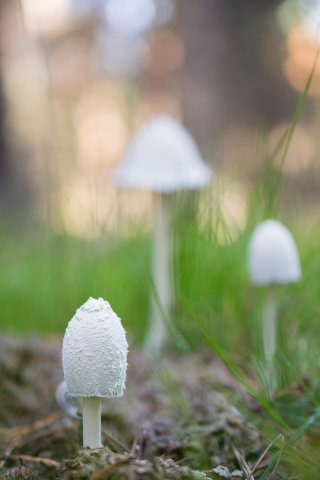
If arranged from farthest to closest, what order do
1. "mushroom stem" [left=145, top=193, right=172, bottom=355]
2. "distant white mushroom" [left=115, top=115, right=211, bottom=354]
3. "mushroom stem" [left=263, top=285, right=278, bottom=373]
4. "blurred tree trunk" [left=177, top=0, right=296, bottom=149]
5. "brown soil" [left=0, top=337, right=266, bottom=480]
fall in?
1. "blurred tree trunk" [left=177, top=0, right=296, bottom=149]
2. "mushroom stem" [left=145, top=193, right=172, bottom=355]
3. "distant white mushroom" [left=115, top=115, right=211, bottom=354]
4. "mushroom stem" [left=263, top=285, right=278, bottom=373]
5. "brown soil" [left=0, top=337, right=266, bottom=480]

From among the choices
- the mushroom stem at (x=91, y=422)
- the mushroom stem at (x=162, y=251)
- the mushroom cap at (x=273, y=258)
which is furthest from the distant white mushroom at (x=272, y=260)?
the mushroom stem at (x=91, y=422)

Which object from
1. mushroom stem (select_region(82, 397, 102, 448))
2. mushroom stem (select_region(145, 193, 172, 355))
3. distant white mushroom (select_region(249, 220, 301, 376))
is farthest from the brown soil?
mushroom stem (select_region(145, 193, 172, 355))

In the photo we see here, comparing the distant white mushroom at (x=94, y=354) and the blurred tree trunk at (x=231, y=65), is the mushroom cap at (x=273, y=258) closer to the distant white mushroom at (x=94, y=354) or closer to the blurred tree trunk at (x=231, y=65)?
the distant white mushroom at (x=94, y=354)

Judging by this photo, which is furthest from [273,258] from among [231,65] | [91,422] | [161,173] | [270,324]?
[231,65]

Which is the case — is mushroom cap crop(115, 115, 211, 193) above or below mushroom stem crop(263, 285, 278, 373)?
above

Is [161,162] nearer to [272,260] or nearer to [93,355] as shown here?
[272,260]

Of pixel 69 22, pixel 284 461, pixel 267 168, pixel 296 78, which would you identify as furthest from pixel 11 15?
→ pixel 284 461

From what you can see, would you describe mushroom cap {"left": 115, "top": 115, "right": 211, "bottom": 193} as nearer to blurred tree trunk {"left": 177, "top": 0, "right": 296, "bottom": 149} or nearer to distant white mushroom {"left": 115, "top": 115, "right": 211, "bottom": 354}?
distant white mushroom {"left": 115, "top": 115, "right": 211, "bottom": 354}

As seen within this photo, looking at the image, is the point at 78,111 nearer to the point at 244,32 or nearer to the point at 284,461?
the point at 244,32
